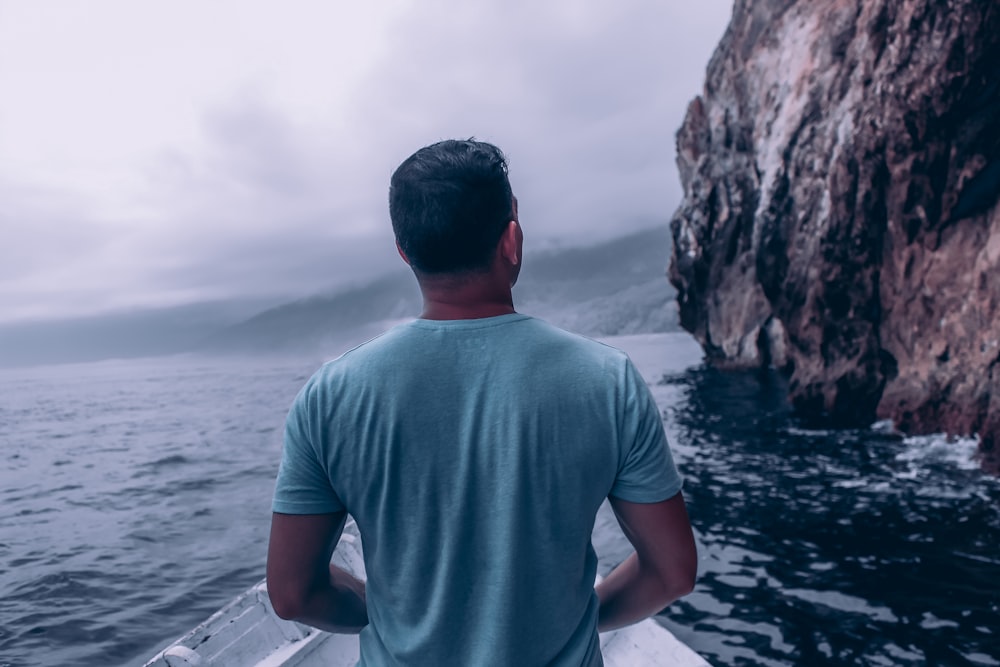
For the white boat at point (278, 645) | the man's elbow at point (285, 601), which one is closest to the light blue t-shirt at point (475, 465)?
the man's elbow at point (285, 601)

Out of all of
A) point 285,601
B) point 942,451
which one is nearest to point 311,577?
point 285,601

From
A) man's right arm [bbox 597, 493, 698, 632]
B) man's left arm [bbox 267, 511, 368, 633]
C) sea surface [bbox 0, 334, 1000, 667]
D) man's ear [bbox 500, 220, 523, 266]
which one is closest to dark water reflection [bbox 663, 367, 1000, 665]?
sea surface [bbox 0, 334, 1000, 667]

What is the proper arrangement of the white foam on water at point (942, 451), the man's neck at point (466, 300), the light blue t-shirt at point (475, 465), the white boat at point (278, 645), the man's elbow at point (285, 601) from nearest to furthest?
the light blue t-shirt at point (475, 465) → the man's neck at point (466, 300) → the man's elbow at point (285, 601) → the white boat at point (278, 645) → the white foam on water at point (942, 451)

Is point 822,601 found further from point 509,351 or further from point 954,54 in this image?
point 954,54

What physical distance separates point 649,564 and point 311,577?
102 cm

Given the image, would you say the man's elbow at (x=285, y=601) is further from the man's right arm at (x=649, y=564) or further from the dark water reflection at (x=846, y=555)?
the dark water reflection at (x=846, y=555)

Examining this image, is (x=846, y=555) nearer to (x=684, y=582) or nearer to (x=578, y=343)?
(x=684, y=582)

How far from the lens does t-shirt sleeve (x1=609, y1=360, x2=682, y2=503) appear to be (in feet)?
5.46

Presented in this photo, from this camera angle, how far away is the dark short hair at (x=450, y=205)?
171 cm

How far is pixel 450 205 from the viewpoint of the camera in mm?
1706

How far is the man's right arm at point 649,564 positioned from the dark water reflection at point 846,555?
575 centimetres

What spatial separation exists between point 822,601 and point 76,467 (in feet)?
90.4

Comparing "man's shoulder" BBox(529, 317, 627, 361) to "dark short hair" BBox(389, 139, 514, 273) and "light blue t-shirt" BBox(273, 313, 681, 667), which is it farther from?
"dark short hair" BBox(389, 139, 514, 273)

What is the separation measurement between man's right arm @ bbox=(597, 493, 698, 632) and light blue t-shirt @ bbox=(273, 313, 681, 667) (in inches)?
4.6
